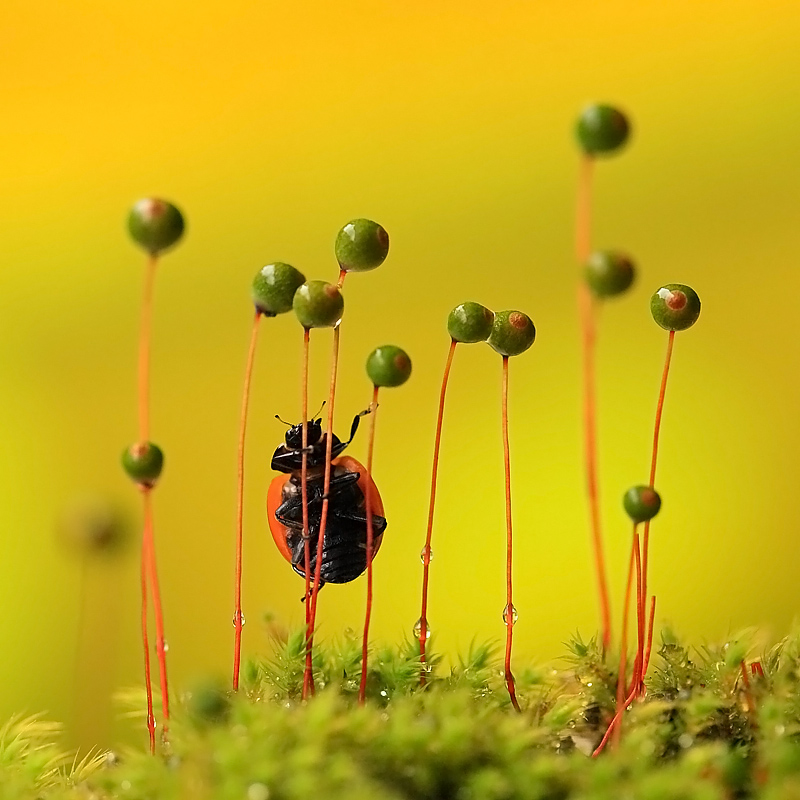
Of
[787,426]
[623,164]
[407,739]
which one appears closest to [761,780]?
[407,739]

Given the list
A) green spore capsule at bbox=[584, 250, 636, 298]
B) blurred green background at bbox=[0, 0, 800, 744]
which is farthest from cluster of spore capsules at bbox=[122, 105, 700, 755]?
blurred green background at bbox=[0, 0, 800, 744]

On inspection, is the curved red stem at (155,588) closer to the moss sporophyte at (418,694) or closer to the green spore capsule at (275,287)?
the moss sporophyte at (418,694)

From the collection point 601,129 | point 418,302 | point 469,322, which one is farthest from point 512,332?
point 418,302

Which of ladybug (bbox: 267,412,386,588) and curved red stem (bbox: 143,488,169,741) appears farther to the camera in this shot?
ladybug (bbox: 267,412,386,588)

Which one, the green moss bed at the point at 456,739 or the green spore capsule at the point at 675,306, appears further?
the green spore capsule at the point at 675,306

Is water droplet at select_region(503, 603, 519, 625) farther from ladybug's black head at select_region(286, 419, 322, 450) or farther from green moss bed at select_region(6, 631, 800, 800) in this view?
ladybug's black head at select_region(286, 419, 322, 450)

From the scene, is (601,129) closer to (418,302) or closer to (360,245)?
(360,245)

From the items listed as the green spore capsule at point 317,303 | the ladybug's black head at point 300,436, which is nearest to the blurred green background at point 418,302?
the ladybug's black head at point 300,436
